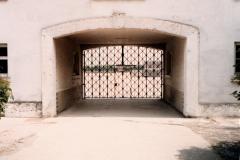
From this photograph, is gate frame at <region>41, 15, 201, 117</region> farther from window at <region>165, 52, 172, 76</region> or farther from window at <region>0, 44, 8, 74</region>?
window at <region>165, 52, 172, 76</region>

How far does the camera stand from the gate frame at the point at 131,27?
12.5 meters

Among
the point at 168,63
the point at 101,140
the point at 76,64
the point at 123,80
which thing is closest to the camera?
the point at 101,140

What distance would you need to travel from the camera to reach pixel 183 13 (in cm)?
1250

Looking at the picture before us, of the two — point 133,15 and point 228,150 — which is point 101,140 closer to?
point 228,150

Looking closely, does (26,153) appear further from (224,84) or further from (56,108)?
(224,84)

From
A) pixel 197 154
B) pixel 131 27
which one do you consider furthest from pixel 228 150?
pixel 131 27

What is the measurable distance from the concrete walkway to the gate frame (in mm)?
701

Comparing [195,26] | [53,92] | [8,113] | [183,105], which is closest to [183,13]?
[195,26]

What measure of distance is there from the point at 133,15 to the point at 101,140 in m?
5.20

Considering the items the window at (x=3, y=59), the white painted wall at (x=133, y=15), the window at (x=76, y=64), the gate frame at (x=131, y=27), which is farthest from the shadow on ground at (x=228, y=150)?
the window at (x=76, y=64)

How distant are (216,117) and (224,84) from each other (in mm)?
1132

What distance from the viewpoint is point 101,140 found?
8.86 metres

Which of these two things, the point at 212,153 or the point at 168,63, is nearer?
the point at 212,153

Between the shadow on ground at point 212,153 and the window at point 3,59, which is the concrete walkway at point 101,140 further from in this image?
the window at point 3,59
